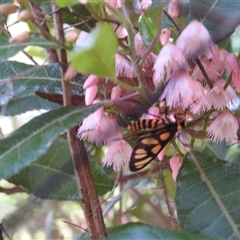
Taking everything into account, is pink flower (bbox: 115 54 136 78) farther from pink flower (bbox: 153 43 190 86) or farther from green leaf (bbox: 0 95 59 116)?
green leaf (bbox: 0 95 59 116)

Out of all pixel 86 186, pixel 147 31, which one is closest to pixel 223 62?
pixel 147 31

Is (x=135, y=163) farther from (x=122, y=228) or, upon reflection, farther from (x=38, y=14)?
(x=38, y=14)

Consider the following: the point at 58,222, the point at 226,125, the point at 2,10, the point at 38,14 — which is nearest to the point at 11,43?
the point at 2,10

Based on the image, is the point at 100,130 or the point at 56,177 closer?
the point at 100,130

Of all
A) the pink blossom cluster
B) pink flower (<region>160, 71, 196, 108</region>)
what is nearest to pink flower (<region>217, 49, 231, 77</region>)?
the pink blossom cluster

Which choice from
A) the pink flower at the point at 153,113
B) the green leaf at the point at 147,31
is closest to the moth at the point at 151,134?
the pink flower at the point at 153,113

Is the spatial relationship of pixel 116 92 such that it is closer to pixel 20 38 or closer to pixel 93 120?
pixel 93 120
